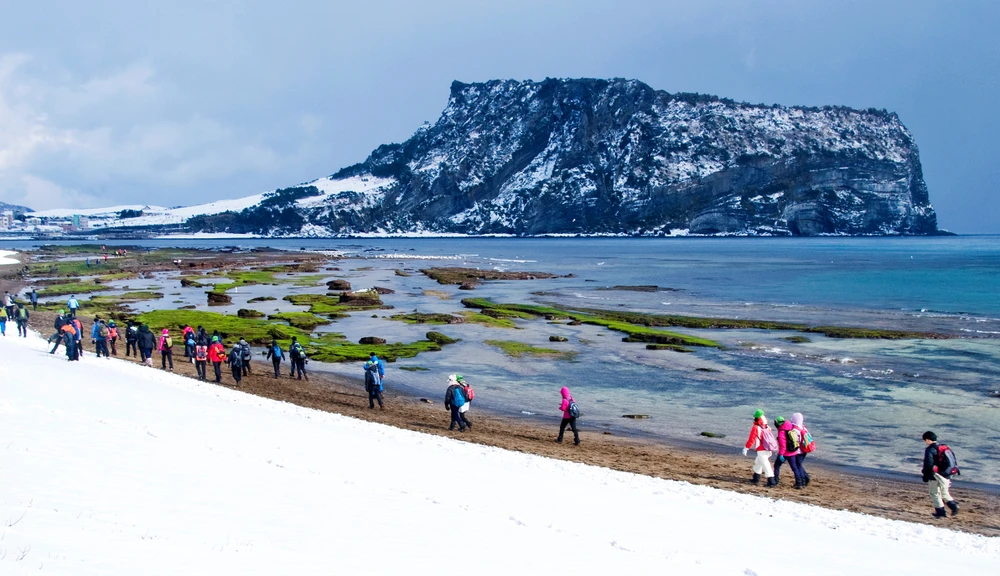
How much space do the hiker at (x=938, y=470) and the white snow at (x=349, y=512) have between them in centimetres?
151

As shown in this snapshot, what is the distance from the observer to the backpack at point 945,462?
14.1 meters

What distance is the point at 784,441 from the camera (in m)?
16.8

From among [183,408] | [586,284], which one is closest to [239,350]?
[183,408]

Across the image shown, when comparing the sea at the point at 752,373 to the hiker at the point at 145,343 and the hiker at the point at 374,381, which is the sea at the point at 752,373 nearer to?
the hiker at the point at 374,381

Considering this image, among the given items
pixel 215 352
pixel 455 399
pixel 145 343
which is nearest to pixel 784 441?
pixel 455 399

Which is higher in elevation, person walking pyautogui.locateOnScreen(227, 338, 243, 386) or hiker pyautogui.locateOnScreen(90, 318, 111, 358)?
hiker pyautogui.locateOnScreen(90, 318, 111, 358)

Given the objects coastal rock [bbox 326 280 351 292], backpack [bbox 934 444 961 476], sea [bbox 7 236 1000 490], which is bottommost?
sea [bbox 7 236 1000 490]

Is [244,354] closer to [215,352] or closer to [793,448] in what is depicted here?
[215,352]

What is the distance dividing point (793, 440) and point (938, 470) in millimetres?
3040

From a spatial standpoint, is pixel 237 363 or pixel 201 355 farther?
pixel 201 355

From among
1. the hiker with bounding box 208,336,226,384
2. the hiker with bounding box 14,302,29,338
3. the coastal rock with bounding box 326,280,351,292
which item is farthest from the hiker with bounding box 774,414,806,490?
the coastal rock with bounding box 326,280,351,292

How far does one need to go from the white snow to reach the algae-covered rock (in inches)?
874

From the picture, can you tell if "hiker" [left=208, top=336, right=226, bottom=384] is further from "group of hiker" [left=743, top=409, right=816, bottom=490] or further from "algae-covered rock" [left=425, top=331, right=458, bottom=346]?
"group of hiker" [left=743, top=409, right=816, bottom=490]

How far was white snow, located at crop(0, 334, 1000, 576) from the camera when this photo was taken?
25.5ft
